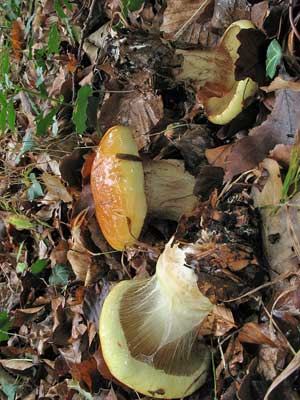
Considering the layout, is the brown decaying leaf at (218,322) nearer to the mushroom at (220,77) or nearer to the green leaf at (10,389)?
the mushroom at (220,77)

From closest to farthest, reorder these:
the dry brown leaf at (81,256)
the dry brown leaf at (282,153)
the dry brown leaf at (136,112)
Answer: the dry brown leaf at (282,153) → the dry brown leaf at (136,112) → the dry brown leaf at (81,256)

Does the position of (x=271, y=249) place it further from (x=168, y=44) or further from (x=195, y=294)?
(x=168, y=44)

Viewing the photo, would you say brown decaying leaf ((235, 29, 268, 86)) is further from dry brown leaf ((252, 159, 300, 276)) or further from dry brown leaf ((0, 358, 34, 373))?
dry brown leaf ((0, 358, 34, 373))

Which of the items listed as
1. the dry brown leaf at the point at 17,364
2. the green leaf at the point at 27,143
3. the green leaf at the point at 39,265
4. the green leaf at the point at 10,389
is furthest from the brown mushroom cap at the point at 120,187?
the green leaf at the point at 10,389

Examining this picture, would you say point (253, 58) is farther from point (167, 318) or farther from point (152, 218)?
point (167, 318)

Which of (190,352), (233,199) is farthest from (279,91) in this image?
(190,352)

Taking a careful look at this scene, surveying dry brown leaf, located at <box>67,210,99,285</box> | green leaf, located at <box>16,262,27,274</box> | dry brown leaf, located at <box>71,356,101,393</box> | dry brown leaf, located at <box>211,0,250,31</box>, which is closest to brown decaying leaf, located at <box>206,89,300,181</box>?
dry brown leaf, located at <box>211,0,250,31</box>

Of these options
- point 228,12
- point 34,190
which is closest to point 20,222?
point 34,190
